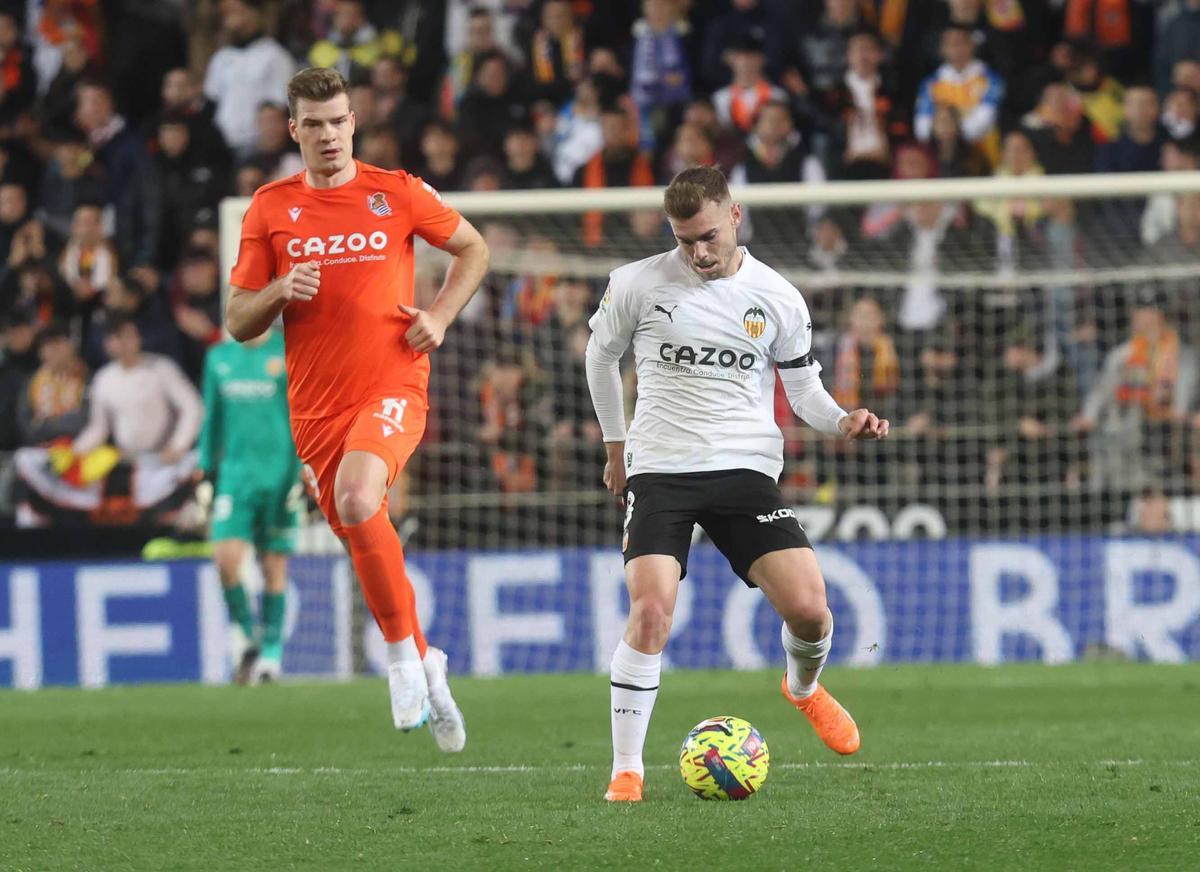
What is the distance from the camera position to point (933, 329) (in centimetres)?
1355

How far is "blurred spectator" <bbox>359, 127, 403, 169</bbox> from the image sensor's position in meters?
15.5

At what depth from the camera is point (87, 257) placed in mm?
16125

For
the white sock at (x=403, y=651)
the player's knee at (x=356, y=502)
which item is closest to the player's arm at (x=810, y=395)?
the player's knee at (x=356, y=502)

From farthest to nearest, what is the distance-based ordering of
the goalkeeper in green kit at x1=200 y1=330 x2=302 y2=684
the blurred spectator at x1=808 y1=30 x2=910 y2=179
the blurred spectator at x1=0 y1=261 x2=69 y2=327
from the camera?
the blurred spectator at x1=0 y1=261 x2=69 y2=327
the blurred spectator at x1=808 y1=30 x2=910 y2=179
the goalkeeper in green kit at x1=200 y1=330 x2=302 y2=684

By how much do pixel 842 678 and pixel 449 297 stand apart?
5.32 meters

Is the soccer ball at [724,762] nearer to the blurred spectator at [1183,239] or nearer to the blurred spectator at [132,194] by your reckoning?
the blurred spectator at [1183,239]

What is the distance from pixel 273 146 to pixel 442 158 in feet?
5.13

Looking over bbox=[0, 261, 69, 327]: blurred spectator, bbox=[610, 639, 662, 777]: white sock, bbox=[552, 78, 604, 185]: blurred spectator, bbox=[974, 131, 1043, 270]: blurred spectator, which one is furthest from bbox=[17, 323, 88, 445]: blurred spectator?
bbox=[610, 639, 662, 777]: white sock

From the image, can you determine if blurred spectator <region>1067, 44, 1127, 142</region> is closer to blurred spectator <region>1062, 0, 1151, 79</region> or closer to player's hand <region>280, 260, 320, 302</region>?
blurred spectator <region>1062, 0, 1151, 79</region>

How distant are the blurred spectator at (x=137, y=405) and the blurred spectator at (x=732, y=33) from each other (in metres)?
5.00

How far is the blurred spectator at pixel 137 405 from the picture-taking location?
14344mm

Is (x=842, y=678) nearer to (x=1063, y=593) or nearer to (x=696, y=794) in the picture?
(x=1063, y=593)

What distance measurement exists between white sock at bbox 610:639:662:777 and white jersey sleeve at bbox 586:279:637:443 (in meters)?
0.85

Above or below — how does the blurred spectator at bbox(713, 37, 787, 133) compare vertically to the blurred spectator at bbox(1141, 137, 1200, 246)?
above
